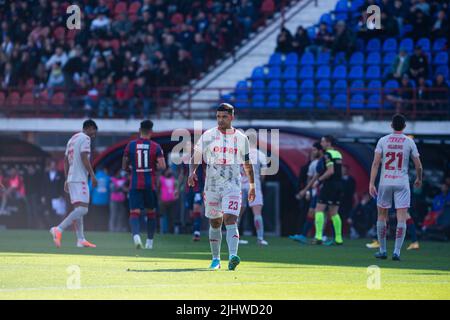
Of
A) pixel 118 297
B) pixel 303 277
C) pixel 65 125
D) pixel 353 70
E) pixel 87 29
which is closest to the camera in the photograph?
pixel 118 297

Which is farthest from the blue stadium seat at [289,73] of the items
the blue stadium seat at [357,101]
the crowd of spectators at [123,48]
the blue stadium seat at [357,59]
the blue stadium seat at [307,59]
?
the crowd of spectators at [123,48]

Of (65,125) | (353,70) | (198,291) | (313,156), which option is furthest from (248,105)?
(198,291)

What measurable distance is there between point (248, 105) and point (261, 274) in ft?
62.6

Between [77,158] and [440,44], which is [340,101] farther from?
[77,158]

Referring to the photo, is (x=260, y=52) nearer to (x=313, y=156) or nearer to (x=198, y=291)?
(x=313, y=156)

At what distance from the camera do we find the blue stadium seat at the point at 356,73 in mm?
32875

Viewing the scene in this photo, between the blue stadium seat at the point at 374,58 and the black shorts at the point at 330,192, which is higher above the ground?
the blue stadium seat at the point at 374,58

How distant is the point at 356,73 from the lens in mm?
32969

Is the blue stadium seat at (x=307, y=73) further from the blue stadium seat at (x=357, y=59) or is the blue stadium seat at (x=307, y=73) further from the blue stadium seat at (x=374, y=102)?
the blue stadium seat at (x=374, y=102)

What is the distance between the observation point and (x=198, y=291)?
1223cm

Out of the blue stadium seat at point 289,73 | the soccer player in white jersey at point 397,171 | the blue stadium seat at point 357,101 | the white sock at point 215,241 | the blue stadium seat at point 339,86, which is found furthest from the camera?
the blue stadium seat at point 289,73

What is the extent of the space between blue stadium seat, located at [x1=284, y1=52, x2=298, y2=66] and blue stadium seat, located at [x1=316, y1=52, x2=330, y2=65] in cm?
70

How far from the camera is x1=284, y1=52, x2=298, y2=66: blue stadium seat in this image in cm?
3455

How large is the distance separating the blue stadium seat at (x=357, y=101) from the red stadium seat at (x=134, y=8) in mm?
11393
